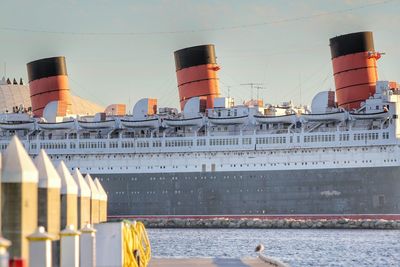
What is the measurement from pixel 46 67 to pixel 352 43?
864 inches

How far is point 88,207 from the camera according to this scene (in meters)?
30.6

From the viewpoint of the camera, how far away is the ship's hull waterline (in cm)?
8231

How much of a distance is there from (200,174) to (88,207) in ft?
184

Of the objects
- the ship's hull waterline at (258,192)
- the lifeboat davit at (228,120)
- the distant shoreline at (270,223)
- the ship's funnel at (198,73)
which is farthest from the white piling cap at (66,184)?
the ship's funnel at (198,73)

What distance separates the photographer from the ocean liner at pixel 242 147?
8338cm

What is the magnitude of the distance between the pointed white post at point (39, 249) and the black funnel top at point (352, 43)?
218 feet

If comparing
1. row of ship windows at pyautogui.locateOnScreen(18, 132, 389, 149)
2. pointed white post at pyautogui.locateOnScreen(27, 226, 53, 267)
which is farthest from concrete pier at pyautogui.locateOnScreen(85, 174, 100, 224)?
row of ship windows at pyautogui.locateOnScreen(18, 132, 389, 149)

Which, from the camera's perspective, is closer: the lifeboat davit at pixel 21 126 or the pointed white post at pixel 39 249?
the pointed white post at pixel 39 249

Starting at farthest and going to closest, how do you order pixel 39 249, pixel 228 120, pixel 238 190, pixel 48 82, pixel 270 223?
pixel 48 82
pixel 228 120
pixel 238 190
pixel 270 223
pixel 39 249

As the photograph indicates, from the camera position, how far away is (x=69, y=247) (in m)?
24.6

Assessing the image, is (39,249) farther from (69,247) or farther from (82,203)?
(82,203)

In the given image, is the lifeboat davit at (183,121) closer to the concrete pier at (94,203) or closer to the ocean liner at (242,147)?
the ocean liner at (242,147)

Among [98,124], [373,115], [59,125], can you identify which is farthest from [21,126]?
[373,115]

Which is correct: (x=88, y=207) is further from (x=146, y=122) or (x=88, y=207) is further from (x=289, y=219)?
(x=146, y=122)
